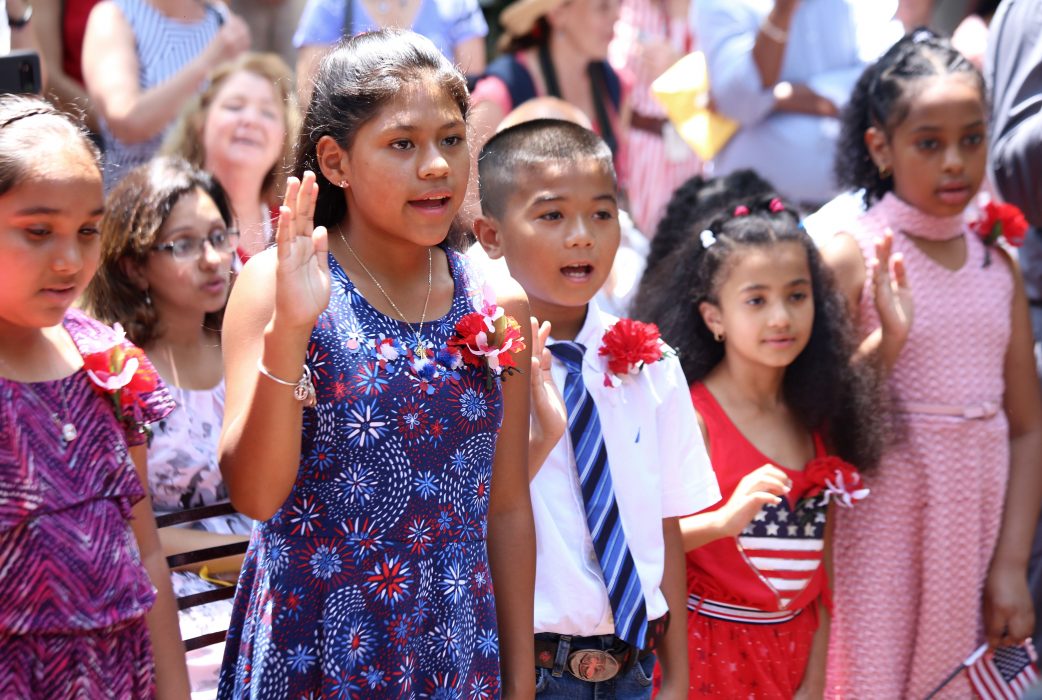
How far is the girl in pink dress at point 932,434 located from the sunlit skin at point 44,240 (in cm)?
237

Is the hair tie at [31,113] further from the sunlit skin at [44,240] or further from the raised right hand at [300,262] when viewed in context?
the raised right hand at [300,262]

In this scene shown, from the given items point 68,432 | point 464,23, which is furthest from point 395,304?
point 464,23

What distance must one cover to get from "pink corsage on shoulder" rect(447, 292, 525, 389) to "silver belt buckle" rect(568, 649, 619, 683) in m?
0.77

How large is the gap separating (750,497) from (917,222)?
47.8 inches

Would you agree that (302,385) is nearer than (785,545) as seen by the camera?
Yes

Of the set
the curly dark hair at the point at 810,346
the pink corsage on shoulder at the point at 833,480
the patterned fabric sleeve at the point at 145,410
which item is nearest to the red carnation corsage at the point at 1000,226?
the curly dark hair at the point at 810,346

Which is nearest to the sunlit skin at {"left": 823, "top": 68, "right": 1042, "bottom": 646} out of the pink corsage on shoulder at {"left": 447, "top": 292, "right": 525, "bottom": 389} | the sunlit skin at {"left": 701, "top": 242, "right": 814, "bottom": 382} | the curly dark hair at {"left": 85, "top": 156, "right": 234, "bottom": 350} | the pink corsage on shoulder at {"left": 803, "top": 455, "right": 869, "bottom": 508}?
the sunlit skin at {"left": 701, "top": 242, "right": 814, "bottom": 382}

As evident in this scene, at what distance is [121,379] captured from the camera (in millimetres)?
2320

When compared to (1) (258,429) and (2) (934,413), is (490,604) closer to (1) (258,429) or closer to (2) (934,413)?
(1) (258,429)

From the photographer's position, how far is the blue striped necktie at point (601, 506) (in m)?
2.88

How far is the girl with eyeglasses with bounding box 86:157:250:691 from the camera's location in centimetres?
323

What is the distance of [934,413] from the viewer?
3.86 m

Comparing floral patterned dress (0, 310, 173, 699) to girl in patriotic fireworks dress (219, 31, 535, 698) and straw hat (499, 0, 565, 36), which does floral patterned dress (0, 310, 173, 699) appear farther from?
straw hat (499, 0, 565, 36)

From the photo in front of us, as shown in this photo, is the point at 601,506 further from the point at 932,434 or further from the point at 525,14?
the point at 525,14
